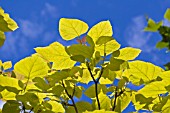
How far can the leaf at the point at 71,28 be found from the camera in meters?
1.26

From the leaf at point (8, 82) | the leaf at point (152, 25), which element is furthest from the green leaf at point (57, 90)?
the leaf at point (152, 25)

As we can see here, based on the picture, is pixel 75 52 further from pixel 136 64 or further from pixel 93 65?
pixel 136 64

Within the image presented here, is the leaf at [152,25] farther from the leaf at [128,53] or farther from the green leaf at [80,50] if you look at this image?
the green leaf at [80,50]

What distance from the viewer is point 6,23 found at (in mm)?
1305

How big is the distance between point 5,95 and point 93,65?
0.40m

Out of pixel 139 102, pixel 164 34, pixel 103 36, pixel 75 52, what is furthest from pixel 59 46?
pixel 164 34

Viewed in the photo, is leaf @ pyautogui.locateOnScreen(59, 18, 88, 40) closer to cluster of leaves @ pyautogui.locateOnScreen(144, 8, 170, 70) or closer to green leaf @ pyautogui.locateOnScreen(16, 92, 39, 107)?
green leaf @ pyautogui.locateOnScreen(16, 92, 39, 107)

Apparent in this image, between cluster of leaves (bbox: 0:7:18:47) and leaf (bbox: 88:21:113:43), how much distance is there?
37 cm

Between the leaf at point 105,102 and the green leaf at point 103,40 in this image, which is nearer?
the green leaf at point 103,40

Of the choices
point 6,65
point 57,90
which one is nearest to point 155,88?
point 57,90

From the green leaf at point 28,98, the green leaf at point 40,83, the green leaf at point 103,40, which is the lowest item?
the green leaf at point 28,98

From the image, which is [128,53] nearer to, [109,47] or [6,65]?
[109,47]

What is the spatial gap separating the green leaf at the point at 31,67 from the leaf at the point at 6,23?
19cm

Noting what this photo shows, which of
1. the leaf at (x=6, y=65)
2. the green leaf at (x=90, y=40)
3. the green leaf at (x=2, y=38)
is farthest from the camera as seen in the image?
the leaf at (x=6, y=65)
